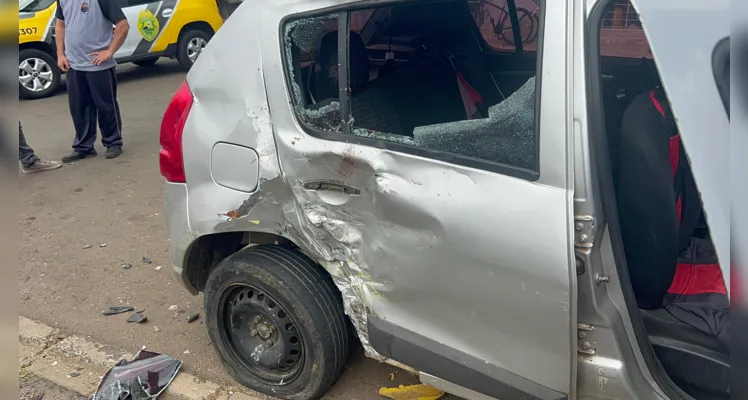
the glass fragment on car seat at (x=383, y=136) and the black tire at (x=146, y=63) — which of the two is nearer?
the glass fragment on car seat at (x=383, y=136)

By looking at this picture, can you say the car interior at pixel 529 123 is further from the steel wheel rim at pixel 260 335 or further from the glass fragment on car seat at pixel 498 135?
the steel wheel rim at pixel 260 335

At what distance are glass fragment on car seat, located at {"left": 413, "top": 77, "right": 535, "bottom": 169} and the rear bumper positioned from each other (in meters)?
1.06

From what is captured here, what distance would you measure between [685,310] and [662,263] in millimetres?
317

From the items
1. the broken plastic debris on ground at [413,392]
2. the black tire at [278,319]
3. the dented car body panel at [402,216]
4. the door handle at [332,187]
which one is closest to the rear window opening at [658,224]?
the dented car body panel at [402,216]

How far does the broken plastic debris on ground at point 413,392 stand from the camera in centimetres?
256

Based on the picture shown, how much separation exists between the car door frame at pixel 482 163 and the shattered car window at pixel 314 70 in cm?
3

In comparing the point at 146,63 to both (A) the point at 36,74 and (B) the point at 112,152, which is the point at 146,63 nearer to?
(A) the point at 36,74

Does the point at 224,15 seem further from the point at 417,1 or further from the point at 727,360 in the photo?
the point at 727,360

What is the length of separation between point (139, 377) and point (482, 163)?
1.80m

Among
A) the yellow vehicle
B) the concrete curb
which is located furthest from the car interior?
the yellow vehicle

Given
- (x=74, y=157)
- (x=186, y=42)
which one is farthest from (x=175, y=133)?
(x=186, y=42)

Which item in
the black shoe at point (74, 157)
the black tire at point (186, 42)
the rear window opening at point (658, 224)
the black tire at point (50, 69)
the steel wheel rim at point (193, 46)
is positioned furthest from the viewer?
the steel wheel rim at point (193, 46)

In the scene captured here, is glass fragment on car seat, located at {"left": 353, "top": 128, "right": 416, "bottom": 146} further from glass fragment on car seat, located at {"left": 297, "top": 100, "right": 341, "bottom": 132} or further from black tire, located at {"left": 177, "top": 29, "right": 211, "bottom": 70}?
black tire, located at {"left": 177, "top": 29, "right": 211, "bottom": 70}

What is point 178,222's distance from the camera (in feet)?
8.59
